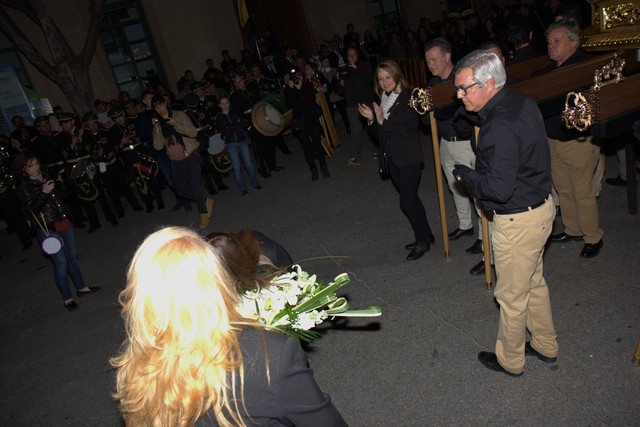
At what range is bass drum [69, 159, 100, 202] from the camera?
342 inches

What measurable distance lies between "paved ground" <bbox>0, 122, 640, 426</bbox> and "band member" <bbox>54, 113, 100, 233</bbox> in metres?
1.98

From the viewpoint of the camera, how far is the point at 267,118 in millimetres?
8977

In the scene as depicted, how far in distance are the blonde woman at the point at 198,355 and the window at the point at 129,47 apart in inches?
600

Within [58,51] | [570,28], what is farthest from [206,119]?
[570,28]

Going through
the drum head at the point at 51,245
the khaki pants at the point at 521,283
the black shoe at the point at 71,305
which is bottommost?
the black shoe at the point at 71,305

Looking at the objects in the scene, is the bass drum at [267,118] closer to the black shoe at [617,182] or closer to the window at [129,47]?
the black shoe at [617,182]

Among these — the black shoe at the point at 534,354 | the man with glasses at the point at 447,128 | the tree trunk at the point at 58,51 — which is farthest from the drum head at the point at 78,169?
the black shoe at the point at 534,354

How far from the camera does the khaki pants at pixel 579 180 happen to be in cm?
433

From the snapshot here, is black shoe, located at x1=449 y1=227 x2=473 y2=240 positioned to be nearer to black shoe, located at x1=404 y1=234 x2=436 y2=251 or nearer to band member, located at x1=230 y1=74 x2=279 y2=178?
black shoe, located at x1=404 y1=234 x2=436 y2=251

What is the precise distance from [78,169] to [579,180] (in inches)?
327

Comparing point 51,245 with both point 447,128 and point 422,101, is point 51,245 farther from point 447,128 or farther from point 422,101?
point 447,128

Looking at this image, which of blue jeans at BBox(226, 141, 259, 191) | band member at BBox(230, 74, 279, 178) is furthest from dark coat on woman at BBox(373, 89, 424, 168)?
band member at BBox(230, 74, 279, 178)

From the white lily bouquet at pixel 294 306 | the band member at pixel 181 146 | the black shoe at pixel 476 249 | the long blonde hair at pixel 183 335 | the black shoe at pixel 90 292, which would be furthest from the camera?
the band member at pixel 181 146

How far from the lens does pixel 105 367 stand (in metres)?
4.81
